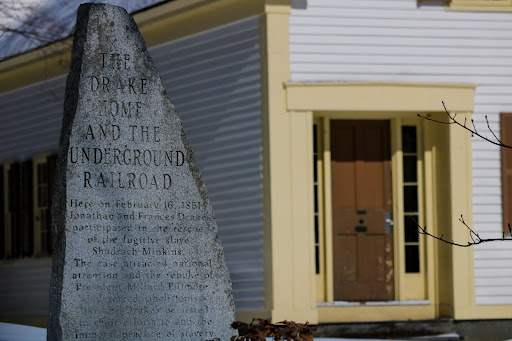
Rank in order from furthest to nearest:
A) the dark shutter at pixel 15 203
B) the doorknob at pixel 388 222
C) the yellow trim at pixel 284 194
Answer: the dark shutter at pixel 15 203
the doorknob at pixel 388 222
the yellow trim at pixel 284 194

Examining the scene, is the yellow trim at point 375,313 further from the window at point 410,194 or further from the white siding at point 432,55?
the white siding at point 432,55

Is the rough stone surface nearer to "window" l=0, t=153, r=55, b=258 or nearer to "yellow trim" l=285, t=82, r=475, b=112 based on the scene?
"yellow trim" l=285, t=82, r=475, b=112

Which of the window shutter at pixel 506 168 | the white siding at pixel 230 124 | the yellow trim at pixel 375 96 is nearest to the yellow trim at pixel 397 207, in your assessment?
the yellow trim at pixel 375 96

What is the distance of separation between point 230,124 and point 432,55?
8.62ft

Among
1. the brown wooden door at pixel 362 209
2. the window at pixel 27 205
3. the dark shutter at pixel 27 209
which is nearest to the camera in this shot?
the brown wooden door at pixel 362 209

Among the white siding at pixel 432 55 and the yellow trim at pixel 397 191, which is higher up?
the white siding at pixel 432 55

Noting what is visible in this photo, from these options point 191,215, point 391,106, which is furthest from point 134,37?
point 391,106

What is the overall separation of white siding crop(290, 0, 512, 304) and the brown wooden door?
2.68 ft

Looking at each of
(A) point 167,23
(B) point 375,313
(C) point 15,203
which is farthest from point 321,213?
(C) point 15,203

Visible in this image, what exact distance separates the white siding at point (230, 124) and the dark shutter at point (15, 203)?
165 inches

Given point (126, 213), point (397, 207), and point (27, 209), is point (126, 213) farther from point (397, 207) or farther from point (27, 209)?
point (27, 209)

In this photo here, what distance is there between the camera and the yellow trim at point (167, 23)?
14703 millimetres

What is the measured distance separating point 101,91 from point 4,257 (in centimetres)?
1192

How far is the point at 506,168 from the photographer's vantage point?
14656mm
